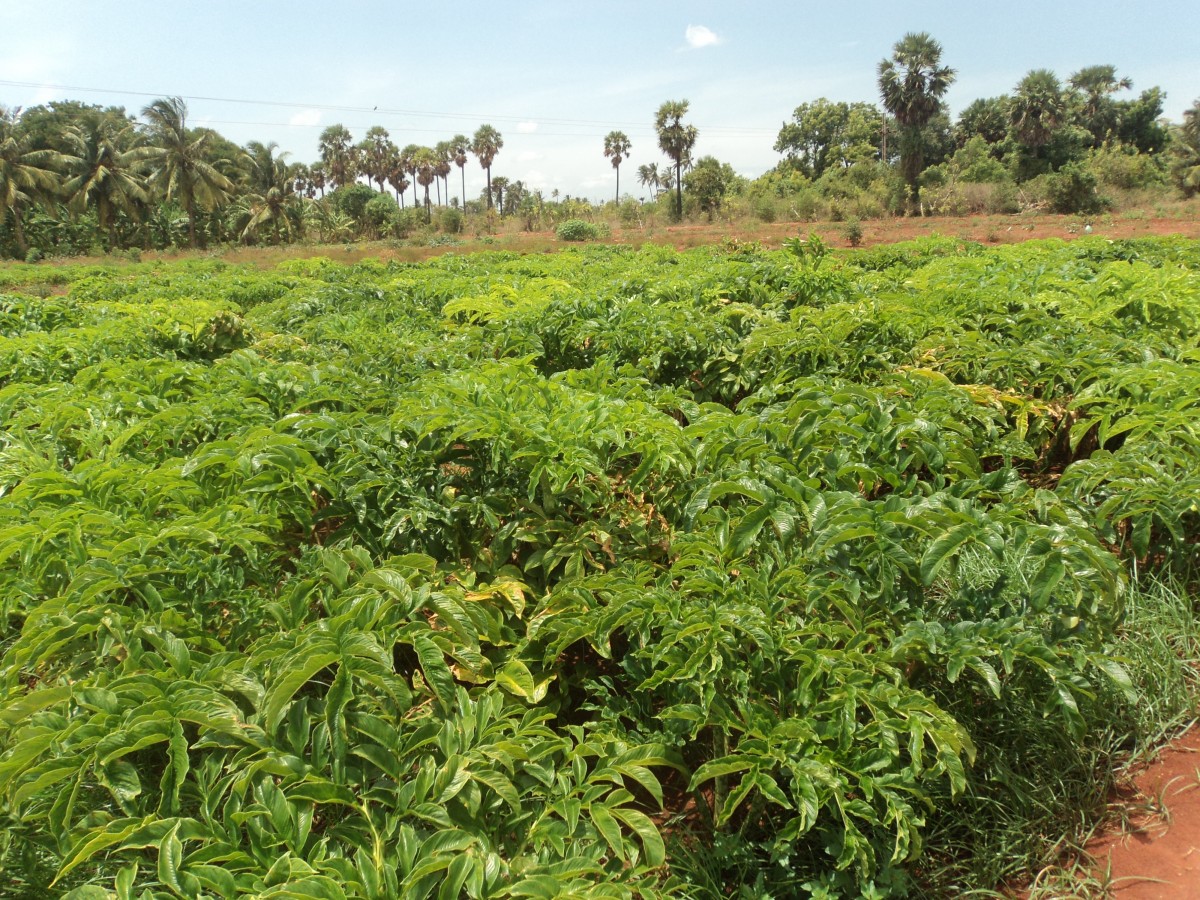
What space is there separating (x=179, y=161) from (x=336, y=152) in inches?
849

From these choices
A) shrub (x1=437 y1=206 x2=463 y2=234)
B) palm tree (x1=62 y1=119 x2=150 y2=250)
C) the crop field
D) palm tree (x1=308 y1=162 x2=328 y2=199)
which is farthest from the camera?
palm tree (x1=308 y1=162 x2=328 y2=199)

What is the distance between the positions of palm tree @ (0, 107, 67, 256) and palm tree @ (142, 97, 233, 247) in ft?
14.6

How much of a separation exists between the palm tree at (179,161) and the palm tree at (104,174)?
93 cm

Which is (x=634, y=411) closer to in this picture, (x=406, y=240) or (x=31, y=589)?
(x=31, y=589)

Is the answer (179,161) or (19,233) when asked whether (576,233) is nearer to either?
(179,161)

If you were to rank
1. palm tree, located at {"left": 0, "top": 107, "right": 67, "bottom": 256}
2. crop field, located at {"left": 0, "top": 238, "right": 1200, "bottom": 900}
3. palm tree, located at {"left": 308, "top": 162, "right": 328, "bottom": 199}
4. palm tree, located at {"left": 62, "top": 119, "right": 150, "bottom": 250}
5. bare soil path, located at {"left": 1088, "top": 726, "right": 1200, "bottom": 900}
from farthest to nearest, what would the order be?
palm tree, located at {"left": 308, "top": 162, "right": 328, "bottom": 199} → palm tree, located at {"left": 62, "top": 119, "right": 150, "bottom": 250} → palm tree, located at {"left": 0, "top": 107, "right": 67, "bottom": 256} → bare soil path, located at {"left": 1088, "top": 726, "right": 1200, "bottom": 900} → crop field, located at {"left": 0, "top": 238, "right": 1200, "bottom": 900}

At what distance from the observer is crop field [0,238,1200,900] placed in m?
1.67

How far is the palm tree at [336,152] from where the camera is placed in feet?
195

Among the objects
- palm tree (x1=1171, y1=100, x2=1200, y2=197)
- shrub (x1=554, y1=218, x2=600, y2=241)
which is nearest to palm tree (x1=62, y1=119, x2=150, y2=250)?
shrub (x1=554, y1=218, x2=600, y2=241)

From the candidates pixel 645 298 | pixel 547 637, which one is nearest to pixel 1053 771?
pixel 547 637

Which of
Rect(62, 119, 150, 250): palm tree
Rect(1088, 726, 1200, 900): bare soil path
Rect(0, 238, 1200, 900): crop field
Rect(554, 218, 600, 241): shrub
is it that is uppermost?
Rect(62, 119, 150, 250): palm tree

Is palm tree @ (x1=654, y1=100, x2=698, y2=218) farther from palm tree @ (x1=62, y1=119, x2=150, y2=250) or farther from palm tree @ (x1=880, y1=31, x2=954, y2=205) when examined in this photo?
palm tree @ (x1=62, y1=119, x2=150, y2=250)

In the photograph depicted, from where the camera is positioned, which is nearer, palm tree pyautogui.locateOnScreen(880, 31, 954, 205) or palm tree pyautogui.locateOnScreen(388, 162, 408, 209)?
palm tree pyautogui.locateOnScreen(880, 31, 954, 205)

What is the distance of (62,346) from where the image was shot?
4.51 m
